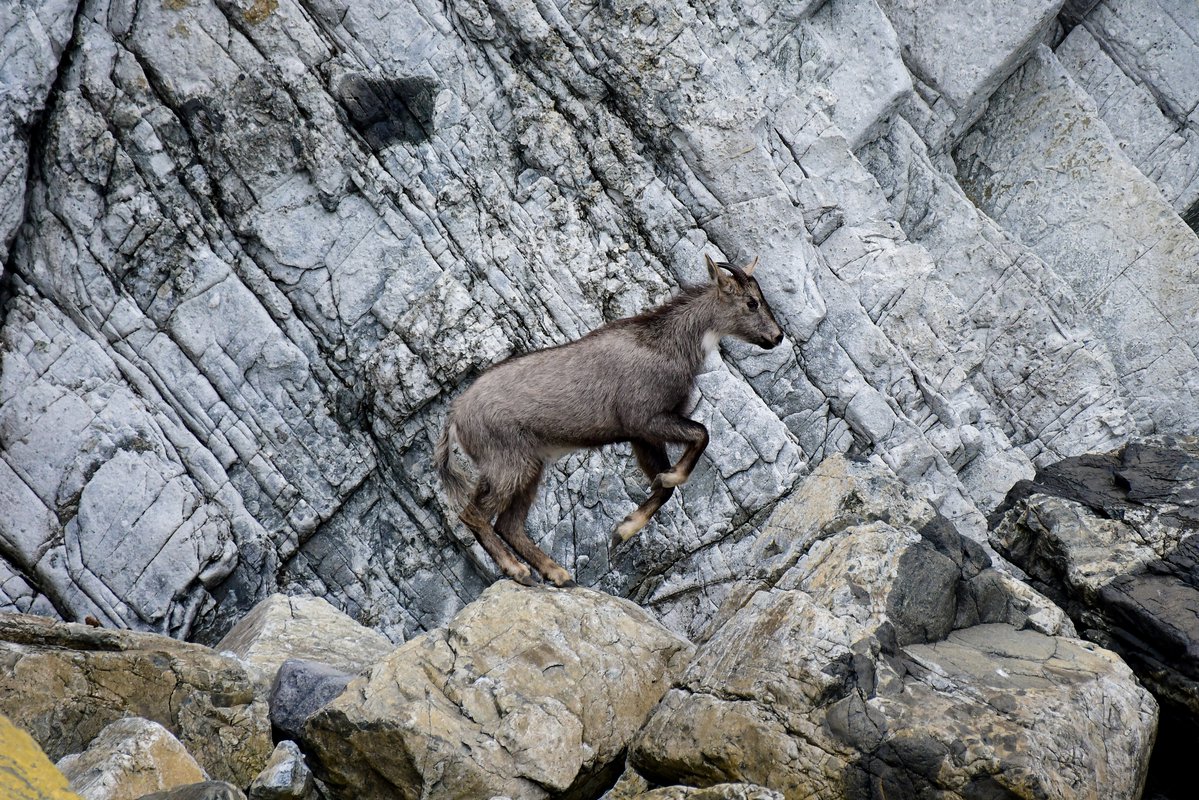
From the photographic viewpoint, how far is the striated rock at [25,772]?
4.66 m

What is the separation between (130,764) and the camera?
6.70m

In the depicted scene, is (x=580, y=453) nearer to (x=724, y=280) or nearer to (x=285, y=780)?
(x=724, y=280)

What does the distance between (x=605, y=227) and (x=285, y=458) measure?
502 centimetres

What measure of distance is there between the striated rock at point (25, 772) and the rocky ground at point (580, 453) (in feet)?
6.34

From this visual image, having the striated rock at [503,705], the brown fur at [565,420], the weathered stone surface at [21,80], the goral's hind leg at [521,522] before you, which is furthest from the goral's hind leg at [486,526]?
the weathered stone surface at [21,80]

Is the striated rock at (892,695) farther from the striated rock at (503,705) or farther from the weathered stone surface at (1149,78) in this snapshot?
the weathered stone surface at (1149,78)

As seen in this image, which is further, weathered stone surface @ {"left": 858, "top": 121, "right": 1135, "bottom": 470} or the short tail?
weathered stone surface @ {"left": 858, "top": 121, "right": 1135, "bottom": 470}

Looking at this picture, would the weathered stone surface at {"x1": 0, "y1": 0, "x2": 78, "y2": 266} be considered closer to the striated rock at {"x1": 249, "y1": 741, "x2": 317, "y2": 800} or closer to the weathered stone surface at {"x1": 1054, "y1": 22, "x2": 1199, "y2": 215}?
the striated rock at {"x1": 249, "y1": 741, "x2": 317, "y2": 800}

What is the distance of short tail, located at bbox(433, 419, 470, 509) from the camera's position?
10.3 metres

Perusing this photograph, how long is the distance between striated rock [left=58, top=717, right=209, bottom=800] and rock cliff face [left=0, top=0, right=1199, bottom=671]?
4341 mm

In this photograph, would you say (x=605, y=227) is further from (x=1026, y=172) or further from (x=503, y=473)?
(x=1026, y=172)

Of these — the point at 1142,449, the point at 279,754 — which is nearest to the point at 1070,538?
the point at 1142,449

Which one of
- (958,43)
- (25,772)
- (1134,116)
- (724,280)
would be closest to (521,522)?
(724,280)

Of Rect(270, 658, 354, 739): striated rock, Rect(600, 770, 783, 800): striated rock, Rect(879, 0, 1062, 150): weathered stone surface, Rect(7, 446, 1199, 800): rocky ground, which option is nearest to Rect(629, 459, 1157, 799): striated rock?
Rect(7, 446, 1199, 800): rocky ground
